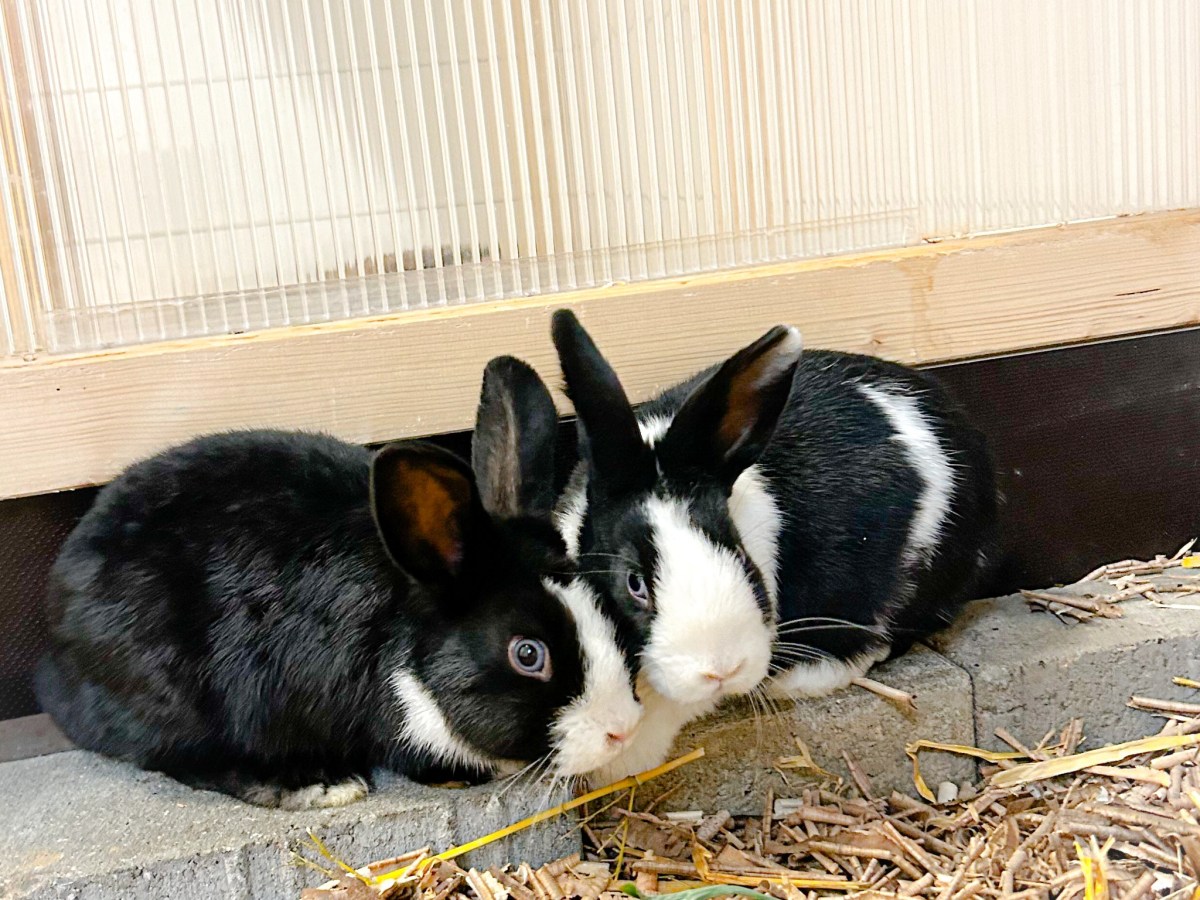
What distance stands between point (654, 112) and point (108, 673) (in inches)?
52.3

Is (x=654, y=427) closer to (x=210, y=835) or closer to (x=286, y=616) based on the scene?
(x=286, y=616)

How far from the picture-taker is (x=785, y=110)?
2.00 m

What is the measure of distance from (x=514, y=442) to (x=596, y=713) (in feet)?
1.35

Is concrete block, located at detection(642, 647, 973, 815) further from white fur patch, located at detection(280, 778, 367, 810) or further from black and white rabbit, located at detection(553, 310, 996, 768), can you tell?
white fur patch, located at detection(280, 778, 367, 810)

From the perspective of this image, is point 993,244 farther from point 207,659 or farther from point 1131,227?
point 207,659

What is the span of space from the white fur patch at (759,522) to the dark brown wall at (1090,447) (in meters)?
0.66

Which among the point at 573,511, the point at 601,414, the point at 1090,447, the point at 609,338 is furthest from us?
the point at 1090,447

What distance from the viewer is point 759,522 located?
1.79 metres

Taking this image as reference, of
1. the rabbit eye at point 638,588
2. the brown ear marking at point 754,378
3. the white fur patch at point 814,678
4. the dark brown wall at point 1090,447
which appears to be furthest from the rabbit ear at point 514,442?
the dark brown wall at point 1090,447

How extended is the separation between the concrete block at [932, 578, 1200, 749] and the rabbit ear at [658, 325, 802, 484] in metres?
0.64

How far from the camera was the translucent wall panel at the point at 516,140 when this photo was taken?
181 centimetres

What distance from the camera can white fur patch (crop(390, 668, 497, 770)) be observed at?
1617 mm

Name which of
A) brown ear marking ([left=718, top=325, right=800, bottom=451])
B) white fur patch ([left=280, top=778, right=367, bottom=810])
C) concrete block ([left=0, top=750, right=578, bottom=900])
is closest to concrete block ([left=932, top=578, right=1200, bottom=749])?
brown ear marking ([left=718, top=325, right=800, bottom=451])

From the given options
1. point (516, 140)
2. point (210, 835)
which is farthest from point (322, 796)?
point (516, 140)
